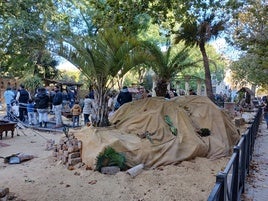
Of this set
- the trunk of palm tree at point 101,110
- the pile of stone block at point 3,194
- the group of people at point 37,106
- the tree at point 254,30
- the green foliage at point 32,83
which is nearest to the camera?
the pile of stone block at point 3,194

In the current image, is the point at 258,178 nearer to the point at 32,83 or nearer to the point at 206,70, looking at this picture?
the point at 206,70

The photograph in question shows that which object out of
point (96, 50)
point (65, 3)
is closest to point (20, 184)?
point (96, 50)

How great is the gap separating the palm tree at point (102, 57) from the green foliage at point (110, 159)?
5.46ft

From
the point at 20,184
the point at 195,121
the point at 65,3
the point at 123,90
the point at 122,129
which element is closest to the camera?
the point at 20,184

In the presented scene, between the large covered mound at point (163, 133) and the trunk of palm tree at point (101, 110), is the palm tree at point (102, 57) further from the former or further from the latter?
the large covered mound at point (163, 133)

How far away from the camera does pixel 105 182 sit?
22.2 ft

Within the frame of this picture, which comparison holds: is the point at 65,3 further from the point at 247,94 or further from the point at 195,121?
the point at 247,94

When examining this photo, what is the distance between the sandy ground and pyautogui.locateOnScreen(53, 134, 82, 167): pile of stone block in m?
0.17

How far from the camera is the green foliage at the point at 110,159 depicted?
24.5ft

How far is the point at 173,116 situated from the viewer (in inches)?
366

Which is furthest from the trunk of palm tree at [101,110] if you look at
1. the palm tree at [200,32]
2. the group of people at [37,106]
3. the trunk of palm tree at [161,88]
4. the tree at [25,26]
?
the palm tree at [200,32]

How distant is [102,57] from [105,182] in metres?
3.64

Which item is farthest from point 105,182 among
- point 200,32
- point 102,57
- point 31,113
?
point 200,32

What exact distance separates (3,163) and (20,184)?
195 cm
